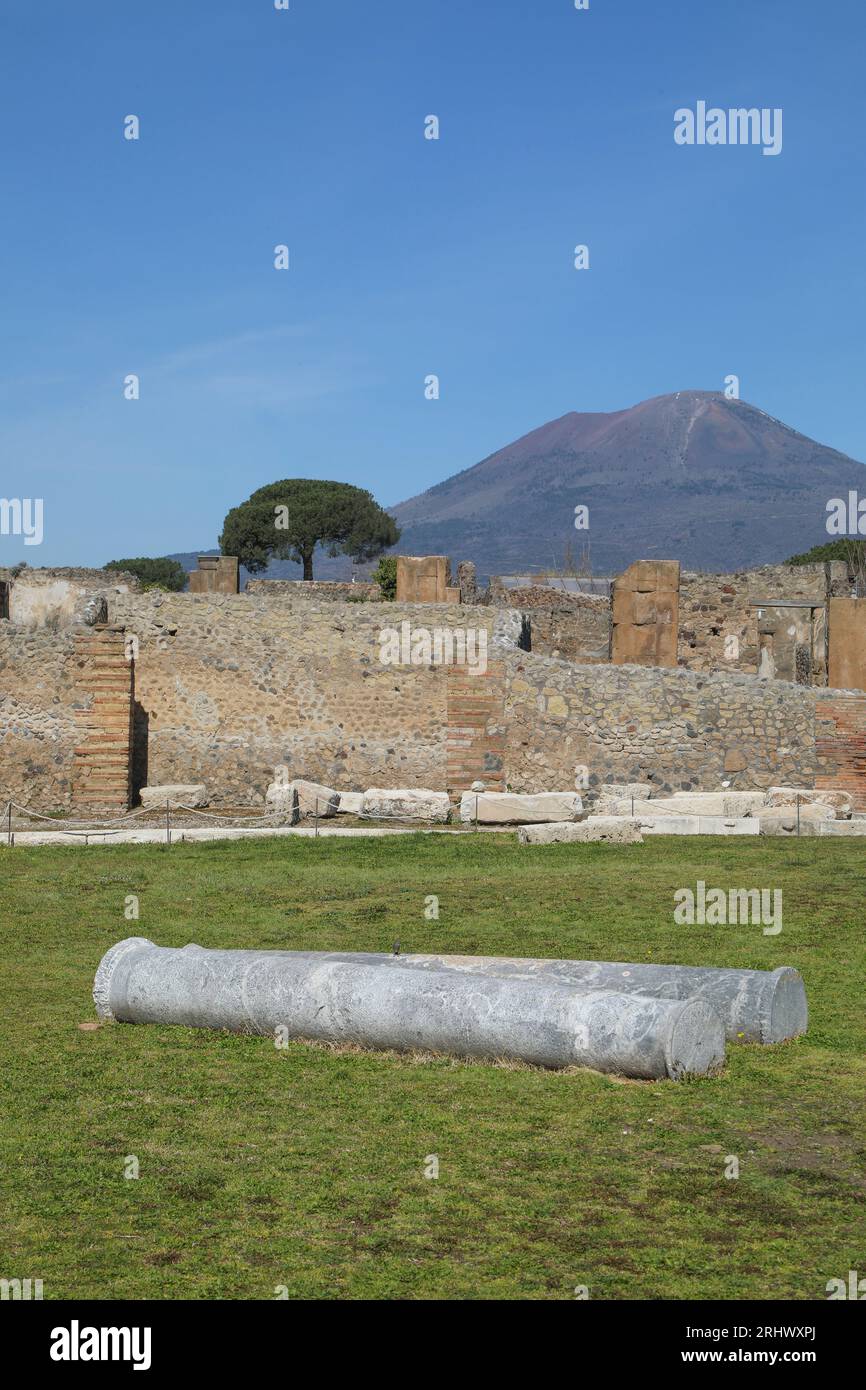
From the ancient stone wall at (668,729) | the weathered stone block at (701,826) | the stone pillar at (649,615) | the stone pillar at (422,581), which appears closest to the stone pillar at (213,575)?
the stone pillar at (422,581)

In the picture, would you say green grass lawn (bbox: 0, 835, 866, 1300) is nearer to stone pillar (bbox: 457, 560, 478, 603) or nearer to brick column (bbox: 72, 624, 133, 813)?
brick column (bbox: 72, 624, 133, 813)

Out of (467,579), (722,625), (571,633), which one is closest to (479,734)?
(722,625)

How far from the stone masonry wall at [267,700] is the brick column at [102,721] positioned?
→ 3.55ft

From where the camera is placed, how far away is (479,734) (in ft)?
63.8

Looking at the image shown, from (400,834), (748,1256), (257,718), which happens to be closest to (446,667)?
(257,718)

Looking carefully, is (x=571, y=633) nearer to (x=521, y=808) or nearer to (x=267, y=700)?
(x=267, y=700)

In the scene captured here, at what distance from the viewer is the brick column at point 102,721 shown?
18719 mm

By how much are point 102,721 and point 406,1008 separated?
1250 centimetres

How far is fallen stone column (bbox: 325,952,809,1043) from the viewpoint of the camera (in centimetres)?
727

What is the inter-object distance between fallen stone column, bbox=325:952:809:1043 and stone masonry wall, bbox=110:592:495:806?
1246 centimetres

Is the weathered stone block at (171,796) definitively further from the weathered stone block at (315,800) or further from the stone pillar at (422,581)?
the stone pillar at (422,581)

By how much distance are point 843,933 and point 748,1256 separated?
6.00m
